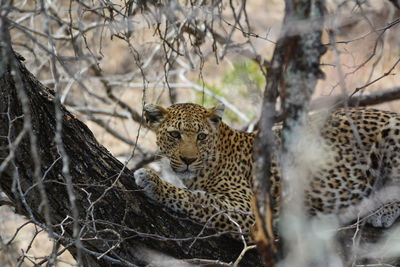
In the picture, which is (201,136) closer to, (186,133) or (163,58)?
(186,133)

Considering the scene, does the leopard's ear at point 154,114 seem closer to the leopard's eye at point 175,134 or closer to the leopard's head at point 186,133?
the leopard's head at point 186,133

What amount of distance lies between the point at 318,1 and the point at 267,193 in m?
0.87

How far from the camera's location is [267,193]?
3.12 meters

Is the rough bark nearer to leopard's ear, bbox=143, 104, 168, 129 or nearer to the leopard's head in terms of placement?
the leopard's head

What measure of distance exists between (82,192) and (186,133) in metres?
1.83

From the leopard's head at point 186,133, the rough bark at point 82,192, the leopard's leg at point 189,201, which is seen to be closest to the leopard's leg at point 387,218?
the leopard's leg at point 189,201

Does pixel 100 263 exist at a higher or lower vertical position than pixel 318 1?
lower

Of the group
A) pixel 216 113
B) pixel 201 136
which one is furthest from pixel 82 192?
pixel 216 113

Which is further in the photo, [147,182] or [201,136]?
[201,136]

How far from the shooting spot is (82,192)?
4.65m

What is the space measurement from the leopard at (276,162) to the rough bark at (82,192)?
31.9 inches

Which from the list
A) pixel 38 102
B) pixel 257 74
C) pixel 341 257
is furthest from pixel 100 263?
pixel 257 74

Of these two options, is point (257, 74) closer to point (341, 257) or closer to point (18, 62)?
point (341, 257)

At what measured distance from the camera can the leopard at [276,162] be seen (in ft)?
19.9
